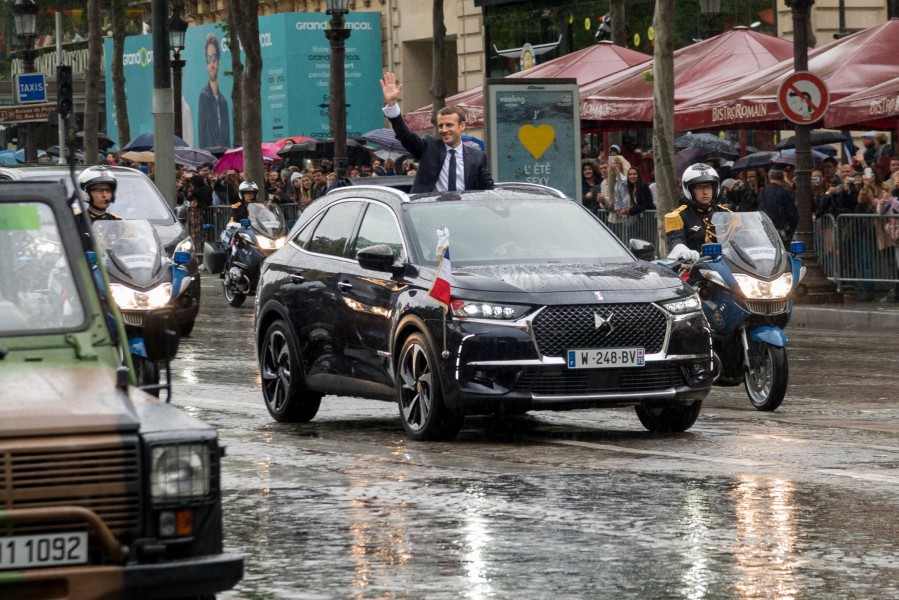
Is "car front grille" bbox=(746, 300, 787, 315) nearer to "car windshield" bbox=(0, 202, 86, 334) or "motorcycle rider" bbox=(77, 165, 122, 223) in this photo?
"motorcycle rider" bbox=(77, 165, 122, 223)

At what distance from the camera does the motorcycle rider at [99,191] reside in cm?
1537

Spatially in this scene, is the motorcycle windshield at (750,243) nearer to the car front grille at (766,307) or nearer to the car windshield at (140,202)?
the car front grille at (766,307)

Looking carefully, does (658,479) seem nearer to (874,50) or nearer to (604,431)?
(604,431)

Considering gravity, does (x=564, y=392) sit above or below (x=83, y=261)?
below

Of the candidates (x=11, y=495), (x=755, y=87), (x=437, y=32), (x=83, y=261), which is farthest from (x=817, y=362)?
(x=437, y=32)

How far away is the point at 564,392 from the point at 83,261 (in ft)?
17.5

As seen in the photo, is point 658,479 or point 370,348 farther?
point 370,348

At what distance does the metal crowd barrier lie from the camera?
24.8m

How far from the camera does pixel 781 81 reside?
1003 inches

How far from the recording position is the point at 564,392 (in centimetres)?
1195

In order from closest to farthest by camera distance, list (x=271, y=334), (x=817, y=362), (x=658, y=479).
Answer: (x=658, y=479)
(x=271, y=334)
(x=817, y=362)

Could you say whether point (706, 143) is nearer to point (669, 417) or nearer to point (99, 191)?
point (99, 191)

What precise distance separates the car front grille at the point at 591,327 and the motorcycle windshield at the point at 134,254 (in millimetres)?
4734

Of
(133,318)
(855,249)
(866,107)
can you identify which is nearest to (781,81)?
(866,107)
